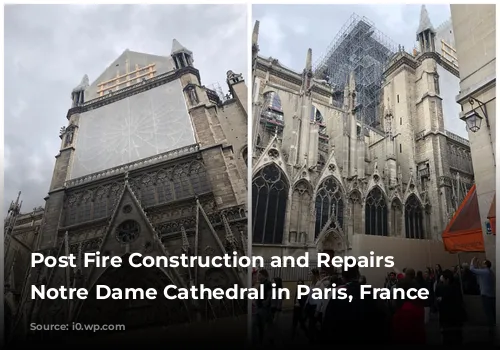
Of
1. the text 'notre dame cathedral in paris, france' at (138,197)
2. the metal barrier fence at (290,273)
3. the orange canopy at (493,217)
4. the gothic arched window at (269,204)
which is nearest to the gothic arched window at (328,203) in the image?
the gothic arched window at (269,204)

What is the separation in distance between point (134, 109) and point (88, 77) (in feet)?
Result: 3.66

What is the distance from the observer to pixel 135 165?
7102 mm

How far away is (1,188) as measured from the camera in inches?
214

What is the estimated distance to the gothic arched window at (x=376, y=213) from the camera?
13672 millimetres

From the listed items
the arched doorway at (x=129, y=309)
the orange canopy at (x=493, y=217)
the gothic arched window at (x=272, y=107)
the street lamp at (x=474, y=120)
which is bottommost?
the arched doorway at (x=129, y=309)

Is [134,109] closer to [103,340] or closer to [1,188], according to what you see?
[1,188]

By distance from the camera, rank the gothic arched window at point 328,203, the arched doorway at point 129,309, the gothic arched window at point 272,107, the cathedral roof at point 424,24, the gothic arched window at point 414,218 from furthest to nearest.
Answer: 1. the cathedral roof at point 424,24
2. the gothic arched window at point 272,107
3. the gothic arched window at point 414,218
4. the gothic arched window at point 328,203
5. the arched doorway at point 129,309

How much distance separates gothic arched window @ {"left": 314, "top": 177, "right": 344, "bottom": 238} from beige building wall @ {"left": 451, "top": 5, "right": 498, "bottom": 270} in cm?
660

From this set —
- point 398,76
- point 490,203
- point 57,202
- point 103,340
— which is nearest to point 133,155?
point 57,202

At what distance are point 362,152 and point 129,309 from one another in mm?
11368

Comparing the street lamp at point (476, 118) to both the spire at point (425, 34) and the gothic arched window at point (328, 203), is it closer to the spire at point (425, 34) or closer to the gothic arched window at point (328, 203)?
the gothic arched window at point (328, 203)

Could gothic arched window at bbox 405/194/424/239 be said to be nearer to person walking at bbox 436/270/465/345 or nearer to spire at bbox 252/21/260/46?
spire at bbox 252/21/260/46

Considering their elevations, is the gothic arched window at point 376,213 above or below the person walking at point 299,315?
above

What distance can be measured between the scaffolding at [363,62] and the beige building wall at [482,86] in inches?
560
